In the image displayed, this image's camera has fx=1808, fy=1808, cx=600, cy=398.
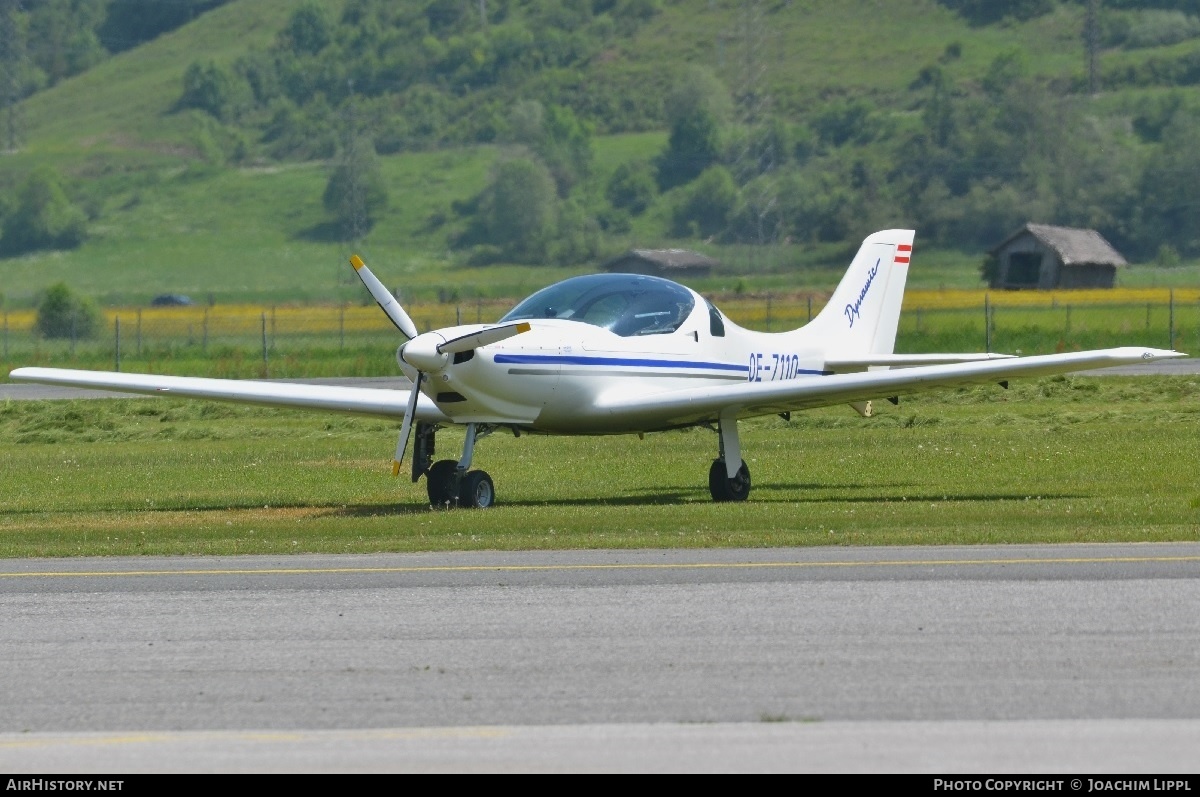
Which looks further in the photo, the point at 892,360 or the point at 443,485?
the point at 892,360

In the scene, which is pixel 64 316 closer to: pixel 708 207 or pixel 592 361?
pixel 592 361

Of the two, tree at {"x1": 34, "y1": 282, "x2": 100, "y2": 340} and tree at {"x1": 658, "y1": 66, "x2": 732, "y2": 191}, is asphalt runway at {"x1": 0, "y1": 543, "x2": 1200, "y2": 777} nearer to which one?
tree at {"x1": 34, "y1": 282, "x2": 100, "y2": 340}

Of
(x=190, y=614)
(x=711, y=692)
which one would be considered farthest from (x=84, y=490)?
(x=711, y=692)

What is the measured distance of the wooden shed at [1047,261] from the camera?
88.8 meters

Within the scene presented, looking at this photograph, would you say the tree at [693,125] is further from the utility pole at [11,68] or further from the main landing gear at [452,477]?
the main landing gear at [452,477]

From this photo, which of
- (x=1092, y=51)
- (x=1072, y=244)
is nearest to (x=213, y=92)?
(x=1092, y=51)

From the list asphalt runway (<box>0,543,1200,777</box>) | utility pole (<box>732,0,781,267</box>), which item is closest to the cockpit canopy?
asphalt runway (<box>0,543,1200,777</box>)

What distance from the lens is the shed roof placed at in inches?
3482

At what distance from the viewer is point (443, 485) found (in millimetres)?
17547

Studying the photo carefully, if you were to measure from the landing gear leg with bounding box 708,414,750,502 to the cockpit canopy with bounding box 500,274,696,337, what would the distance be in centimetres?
122

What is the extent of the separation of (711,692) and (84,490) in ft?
46.4

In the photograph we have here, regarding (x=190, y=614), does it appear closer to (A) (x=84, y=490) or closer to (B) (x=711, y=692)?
(B) (x=711, y=692)

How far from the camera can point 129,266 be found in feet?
409

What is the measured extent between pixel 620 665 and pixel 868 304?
527 inches
